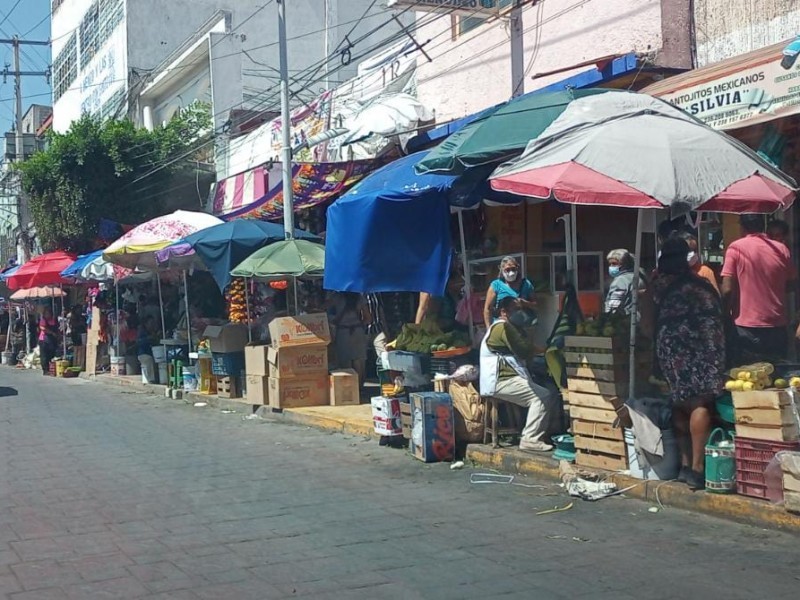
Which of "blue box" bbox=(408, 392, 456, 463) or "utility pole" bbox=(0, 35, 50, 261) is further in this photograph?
"utility pole" bbox=(0, 35, 50, 261)

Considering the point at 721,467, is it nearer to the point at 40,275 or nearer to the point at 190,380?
the point at 190,380

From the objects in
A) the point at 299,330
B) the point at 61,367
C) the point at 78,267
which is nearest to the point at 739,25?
the point at 299,330

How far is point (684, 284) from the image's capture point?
6875 millimetres

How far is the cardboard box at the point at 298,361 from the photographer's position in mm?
13102

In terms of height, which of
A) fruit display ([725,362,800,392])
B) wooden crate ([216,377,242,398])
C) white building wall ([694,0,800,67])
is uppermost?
white building wall ([694,0,800,67])

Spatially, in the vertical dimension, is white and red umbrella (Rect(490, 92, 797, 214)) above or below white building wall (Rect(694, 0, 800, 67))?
below

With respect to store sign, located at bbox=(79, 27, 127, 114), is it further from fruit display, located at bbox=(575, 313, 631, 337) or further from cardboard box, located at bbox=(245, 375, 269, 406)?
fruit display, located at bbox=(575, 313, 631, 337)

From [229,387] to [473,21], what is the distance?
7.12 meters

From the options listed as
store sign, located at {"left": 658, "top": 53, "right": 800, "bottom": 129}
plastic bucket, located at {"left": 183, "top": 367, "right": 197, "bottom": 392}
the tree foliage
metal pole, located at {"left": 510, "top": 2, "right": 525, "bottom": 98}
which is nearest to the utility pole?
the tree foliage

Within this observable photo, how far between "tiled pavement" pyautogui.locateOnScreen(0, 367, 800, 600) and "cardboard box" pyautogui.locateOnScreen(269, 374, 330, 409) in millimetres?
2873

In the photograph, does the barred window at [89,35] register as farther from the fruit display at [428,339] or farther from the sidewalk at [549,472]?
the fruit display at [428,339]

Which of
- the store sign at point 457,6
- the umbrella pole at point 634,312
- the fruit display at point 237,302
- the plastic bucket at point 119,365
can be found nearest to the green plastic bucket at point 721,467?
the umbrella pole at point 634,312

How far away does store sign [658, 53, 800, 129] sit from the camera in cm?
767

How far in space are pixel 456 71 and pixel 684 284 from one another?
29.4ft
